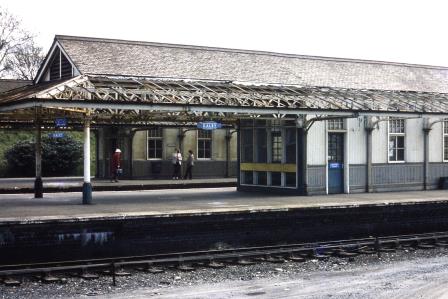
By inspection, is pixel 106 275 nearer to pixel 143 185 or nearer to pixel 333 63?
pixel 143 185

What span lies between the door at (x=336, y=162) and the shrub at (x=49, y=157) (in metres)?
18.7

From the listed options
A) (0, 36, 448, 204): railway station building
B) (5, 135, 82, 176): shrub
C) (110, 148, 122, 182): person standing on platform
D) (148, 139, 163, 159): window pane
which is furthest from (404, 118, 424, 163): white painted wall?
(5, 135, 82, 176): shrub

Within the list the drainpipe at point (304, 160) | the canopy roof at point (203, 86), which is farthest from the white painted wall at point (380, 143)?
the drainpipe at point (304, 160)

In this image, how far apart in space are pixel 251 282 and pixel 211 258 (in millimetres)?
1979

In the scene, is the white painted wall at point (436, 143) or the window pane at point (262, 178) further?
the white painted wall at point (436, 143)

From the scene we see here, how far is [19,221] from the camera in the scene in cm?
1399

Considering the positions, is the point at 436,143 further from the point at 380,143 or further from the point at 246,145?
the point at 246,145

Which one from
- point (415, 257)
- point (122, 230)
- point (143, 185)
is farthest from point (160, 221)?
point (143, 185)

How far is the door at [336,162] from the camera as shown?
2236 centimetres

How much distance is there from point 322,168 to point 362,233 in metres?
3.40

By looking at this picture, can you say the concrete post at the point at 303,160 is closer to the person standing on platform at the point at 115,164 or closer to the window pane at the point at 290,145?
the window pane at the point at 290,145

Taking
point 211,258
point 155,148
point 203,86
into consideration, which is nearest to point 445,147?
point 203,86

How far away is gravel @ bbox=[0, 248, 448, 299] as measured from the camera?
38.6ft

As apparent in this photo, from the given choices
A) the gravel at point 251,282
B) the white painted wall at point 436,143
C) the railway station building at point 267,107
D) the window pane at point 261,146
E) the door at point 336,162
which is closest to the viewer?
the gravel at point 251,282
